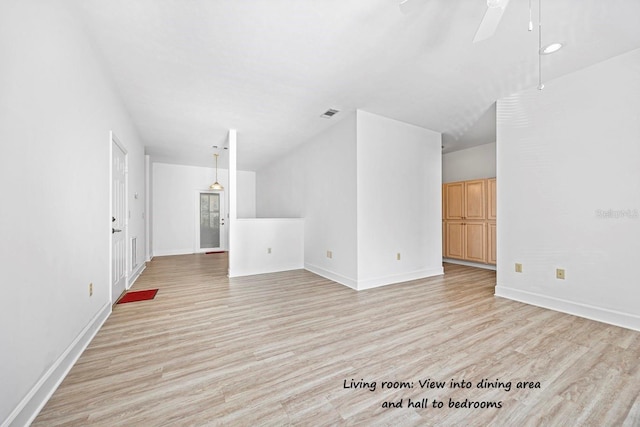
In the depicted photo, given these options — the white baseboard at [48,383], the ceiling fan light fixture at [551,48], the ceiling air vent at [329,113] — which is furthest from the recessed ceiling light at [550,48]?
the white baseboard at [48,383]

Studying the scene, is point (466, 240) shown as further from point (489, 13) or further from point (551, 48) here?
point (489, 13)

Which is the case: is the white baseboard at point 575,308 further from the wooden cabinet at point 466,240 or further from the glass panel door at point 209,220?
the glass panel door at point 209,220

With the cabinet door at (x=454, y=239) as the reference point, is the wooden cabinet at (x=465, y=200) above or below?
above

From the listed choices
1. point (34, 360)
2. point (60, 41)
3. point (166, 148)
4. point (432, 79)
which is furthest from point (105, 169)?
point (432, 79)

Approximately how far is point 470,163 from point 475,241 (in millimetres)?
1745

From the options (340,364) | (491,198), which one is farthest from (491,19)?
(491,198)

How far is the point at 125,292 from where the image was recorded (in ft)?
11.6

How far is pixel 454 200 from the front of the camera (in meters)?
5.48

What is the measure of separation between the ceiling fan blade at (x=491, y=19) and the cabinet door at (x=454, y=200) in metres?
4.17

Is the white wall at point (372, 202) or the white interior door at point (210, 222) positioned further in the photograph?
the white interior door at point (210, 222)

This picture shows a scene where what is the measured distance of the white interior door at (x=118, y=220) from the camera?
9.93 feet

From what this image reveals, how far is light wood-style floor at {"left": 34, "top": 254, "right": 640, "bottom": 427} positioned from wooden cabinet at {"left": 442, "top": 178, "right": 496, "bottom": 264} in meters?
2.09

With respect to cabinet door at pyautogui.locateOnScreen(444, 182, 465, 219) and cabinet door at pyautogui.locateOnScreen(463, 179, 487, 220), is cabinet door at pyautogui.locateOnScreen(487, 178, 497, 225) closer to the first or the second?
cabinet door at pyautogui.locateOnScreen(463, 179, 487, 220)

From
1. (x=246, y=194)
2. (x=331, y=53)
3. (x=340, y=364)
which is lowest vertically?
(x=340, y=364)
